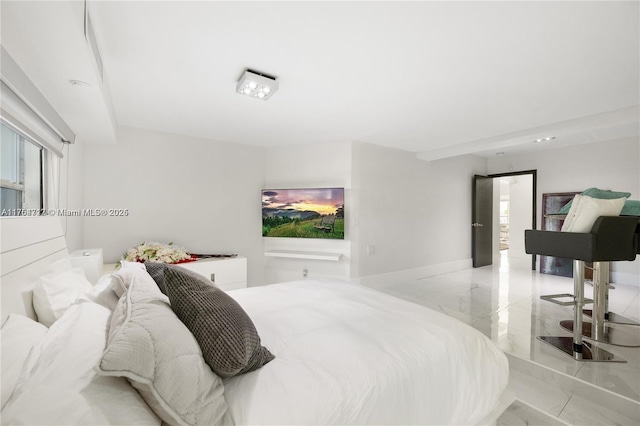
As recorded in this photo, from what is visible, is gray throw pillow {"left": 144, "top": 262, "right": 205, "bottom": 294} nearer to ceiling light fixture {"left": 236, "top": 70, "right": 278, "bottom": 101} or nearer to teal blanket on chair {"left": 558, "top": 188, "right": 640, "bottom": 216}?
ceiling light fixture {"left": 236, "top": 70, "right": 278, "bottom": 101}

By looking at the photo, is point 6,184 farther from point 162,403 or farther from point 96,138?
point 162,403

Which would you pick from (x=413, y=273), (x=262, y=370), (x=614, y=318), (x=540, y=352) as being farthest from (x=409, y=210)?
(x=262, y=370)

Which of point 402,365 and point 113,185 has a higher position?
point 113,185

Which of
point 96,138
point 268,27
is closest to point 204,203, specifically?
point 96,138

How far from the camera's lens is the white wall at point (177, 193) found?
3.25 meters

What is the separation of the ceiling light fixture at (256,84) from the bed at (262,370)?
1.61 m

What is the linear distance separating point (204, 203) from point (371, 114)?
263 centimetres

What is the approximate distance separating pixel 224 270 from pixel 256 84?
233cm

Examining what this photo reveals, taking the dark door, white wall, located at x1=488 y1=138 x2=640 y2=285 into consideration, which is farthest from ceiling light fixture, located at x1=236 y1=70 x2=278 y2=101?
white wall, located at x1=488 y1=138 x2=640 y2=285

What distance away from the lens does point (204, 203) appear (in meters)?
3.88

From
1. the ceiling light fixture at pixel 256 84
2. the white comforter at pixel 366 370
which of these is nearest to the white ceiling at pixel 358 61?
the ceiling light fixture at pixel 256 84

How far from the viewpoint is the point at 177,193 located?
3674mm

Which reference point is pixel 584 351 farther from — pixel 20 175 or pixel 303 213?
pixel 20 175

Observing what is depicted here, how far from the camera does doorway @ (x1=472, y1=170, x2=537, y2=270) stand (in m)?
5.68
